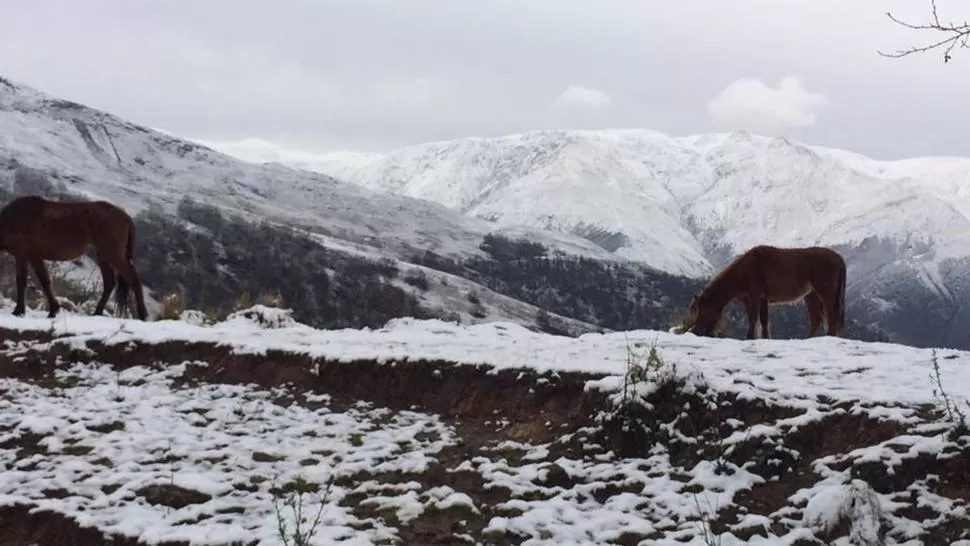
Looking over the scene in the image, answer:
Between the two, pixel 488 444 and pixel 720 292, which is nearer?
pixel 488 444

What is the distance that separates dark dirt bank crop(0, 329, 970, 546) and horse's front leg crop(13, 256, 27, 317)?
4.01m

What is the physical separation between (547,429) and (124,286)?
1040 cm

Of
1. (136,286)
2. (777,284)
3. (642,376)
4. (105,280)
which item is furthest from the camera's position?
(105,280)

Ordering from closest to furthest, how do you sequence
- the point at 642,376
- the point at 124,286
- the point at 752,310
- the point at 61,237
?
the point at 642,376 < the point at 752,310 < the point at 61,237 < the point at 124,286

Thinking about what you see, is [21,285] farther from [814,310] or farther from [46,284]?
[814,310]

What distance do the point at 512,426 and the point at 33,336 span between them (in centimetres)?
752

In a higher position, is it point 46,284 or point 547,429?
point 46,284

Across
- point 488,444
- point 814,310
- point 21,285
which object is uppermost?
point 814,310

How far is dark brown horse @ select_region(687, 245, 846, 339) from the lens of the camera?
14.3 metres

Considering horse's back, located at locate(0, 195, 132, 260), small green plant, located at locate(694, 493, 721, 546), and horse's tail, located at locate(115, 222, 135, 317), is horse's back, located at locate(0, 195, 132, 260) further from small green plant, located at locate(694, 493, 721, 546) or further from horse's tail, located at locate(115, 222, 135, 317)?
small green plant, located at locate(694, 493, 721, 546)

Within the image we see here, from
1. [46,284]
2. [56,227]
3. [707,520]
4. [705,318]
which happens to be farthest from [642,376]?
[56,227]

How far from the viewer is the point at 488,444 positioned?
7844 mm

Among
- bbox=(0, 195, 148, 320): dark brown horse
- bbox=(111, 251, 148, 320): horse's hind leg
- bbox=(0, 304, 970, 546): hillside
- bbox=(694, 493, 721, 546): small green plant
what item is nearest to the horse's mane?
bbox=(0, 304, 970, 546): hillside

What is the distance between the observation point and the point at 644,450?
722 centimetres
